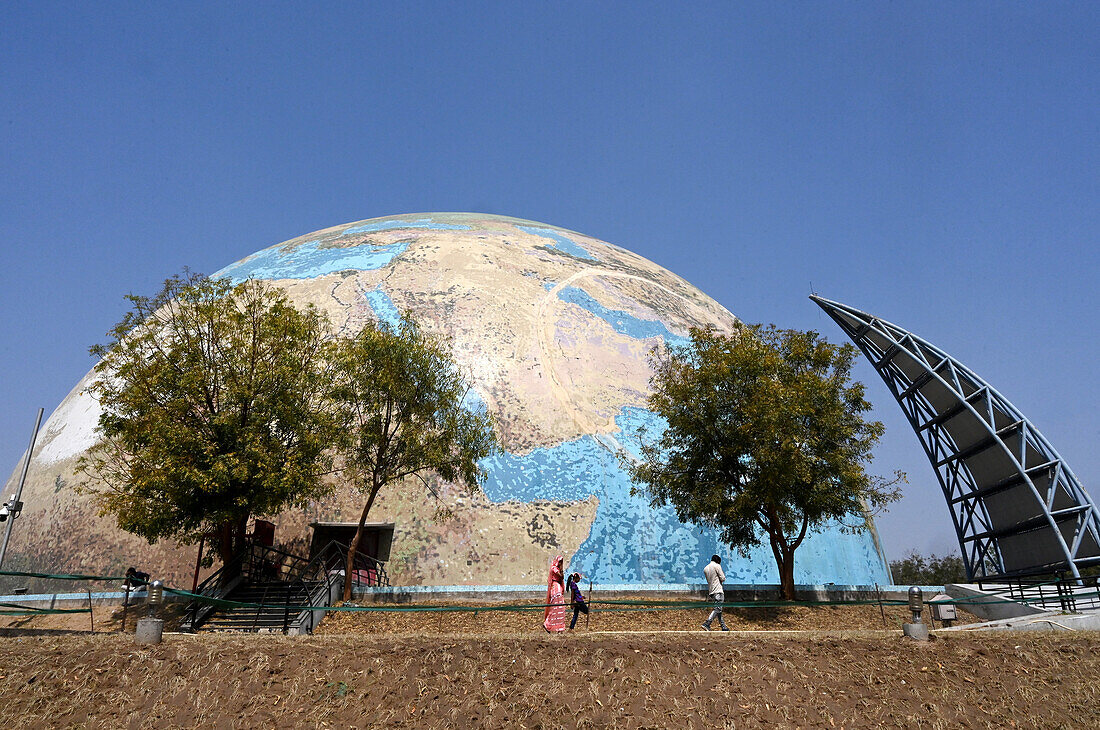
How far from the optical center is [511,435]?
58.5 feet

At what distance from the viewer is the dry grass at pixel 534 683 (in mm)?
7703

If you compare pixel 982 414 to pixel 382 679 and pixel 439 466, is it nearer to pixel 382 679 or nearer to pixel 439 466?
pixel 439 466

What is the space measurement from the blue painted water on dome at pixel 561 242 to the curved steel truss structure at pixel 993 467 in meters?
10.2

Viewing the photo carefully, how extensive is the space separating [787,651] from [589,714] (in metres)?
3.01

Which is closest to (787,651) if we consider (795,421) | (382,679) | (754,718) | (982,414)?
(754,718)

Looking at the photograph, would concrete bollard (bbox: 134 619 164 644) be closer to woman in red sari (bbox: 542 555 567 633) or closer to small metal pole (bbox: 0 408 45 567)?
woman in red sari (bbox: 542 555 567 633)

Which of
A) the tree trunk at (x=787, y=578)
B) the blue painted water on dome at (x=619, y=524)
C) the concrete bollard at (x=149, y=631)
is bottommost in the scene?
the concrete bollard at (x=149, y=631)

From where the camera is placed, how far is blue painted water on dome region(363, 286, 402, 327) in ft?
64.5

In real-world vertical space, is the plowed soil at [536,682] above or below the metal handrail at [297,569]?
below

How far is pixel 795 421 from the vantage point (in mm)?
15664

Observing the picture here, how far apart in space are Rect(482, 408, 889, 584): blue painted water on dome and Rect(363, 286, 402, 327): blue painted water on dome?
492 centimetres

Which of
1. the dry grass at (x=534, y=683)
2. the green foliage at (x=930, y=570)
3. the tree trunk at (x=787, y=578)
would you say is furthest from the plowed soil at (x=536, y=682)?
the green foliage at (x=930, y=570)

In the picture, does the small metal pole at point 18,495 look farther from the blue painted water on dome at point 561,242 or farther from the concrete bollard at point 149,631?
the blue painted water on dome at point 561,242

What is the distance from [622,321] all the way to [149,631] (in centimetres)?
1570
